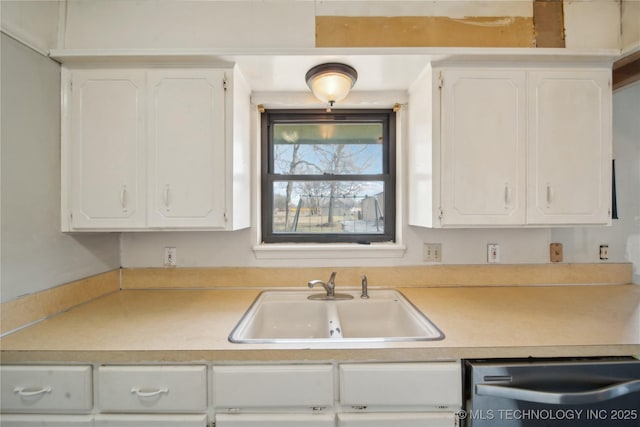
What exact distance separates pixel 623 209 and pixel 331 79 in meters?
1.98

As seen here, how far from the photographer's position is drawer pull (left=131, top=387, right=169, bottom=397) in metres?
1.10

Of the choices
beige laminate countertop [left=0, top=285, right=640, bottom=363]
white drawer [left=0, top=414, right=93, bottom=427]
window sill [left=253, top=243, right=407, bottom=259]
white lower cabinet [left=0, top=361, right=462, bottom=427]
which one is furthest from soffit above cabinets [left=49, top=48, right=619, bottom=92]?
white drawer [left=0, top=414, right=93, bottom=427]

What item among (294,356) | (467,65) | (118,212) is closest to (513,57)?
(467,65)

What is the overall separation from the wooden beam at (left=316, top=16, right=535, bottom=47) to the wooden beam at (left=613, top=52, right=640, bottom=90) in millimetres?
519

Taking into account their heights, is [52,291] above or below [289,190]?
below

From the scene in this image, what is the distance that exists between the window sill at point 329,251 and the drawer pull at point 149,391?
906 mm

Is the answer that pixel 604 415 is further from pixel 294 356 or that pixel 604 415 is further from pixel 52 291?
pixel 52 291

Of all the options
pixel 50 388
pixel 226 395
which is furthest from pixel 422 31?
pixel 50 388

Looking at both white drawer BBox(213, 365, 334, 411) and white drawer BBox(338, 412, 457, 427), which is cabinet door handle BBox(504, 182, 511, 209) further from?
white drawer BBox(213, 365, 334, 411)

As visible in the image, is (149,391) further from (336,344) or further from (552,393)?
(552,393)

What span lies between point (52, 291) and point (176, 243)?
2.02 feet

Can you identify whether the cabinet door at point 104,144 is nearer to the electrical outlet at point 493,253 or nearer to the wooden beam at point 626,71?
the electrical outlet at point 493,253

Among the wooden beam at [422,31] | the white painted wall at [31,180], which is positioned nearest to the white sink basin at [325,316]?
the white painted wall at [31,180]

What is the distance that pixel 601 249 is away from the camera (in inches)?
75.5
